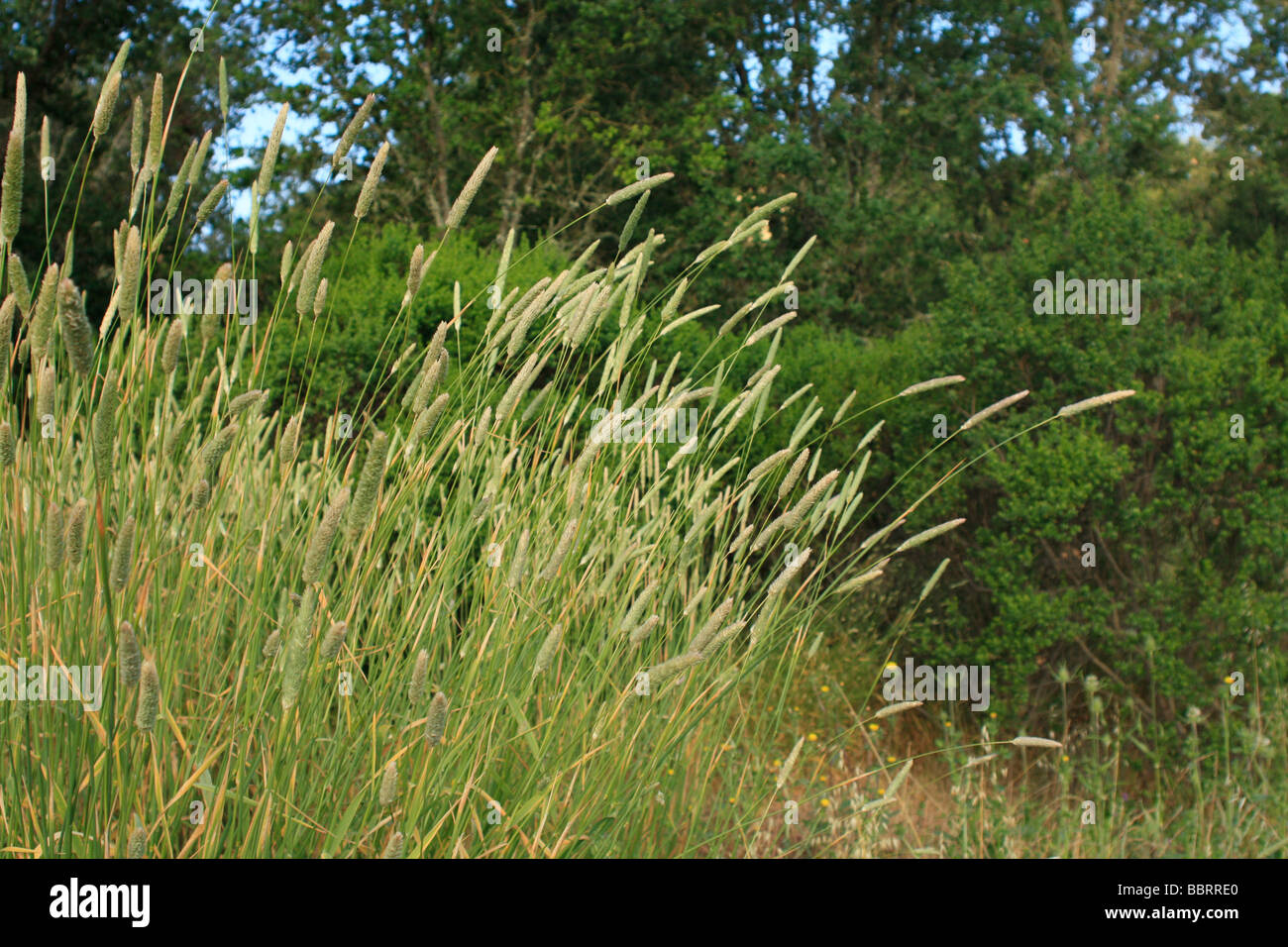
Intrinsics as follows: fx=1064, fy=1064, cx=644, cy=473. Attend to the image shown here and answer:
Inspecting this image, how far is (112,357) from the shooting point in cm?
167

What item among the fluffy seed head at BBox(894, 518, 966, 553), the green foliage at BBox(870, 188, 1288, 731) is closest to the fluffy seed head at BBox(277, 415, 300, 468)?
the fluffy seed head at BBox(894, 518, 966, 553)

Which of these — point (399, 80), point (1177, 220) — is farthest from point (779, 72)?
point (1177, 220)

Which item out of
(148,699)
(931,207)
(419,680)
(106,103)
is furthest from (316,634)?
(931,207)

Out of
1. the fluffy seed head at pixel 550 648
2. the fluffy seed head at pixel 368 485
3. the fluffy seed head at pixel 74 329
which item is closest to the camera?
the fluffy seed head at pixel 74 329

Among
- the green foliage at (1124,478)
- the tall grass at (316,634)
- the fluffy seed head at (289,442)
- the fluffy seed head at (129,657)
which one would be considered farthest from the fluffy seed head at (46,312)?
the green foliage at (1124,478)
